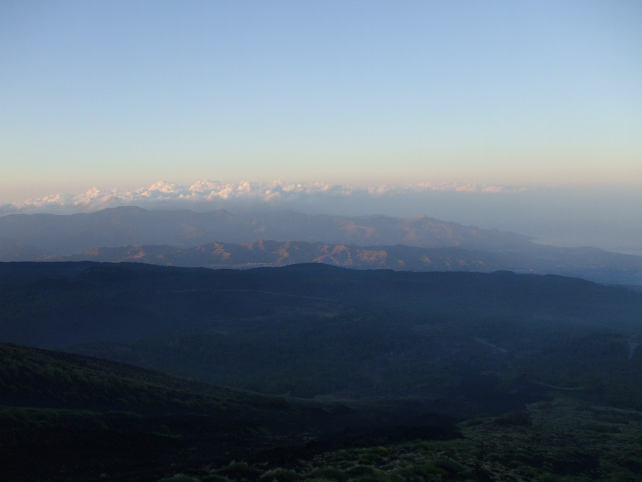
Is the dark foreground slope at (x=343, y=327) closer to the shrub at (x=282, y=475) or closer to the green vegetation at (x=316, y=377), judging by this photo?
the green vegetation at (x=316, y=377)

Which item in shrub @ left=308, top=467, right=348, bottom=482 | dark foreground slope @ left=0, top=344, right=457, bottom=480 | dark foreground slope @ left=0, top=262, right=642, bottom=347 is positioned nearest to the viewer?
shrub @ left=308, top=467, right=348, bottom=482

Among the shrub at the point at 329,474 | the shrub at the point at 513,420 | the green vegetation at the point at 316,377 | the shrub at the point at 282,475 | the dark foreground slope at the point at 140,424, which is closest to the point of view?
the shrub at the point at 282,475

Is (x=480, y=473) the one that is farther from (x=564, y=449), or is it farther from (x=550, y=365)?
(x=550, y=365)

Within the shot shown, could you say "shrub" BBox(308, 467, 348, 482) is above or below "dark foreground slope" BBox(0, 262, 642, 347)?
above

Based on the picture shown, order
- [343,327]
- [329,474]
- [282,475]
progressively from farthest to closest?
[343,327]
[329,474]
[282,475]

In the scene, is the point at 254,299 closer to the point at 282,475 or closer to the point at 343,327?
the point at 343,327

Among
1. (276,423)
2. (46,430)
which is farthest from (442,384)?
(46,430)

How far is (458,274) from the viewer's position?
14362cm

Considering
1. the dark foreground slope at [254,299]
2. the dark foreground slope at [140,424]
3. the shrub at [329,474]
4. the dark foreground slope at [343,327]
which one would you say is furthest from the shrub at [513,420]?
the dark foreground slope at [254,299]

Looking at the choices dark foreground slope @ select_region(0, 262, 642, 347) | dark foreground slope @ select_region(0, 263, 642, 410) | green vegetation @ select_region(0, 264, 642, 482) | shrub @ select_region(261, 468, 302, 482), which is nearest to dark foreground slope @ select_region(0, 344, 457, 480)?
green vegetation @ select_region(0, 264, 642, 482)

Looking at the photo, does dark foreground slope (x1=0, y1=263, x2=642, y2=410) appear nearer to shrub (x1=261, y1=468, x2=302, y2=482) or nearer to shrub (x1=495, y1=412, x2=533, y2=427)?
shrub (x1=495, y1=412, x2=533, y2=427)

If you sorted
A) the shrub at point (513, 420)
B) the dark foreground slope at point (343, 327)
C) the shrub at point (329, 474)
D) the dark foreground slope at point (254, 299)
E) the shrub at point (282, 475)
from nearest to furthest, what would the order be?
the shrub at point (282, 475) < the shrub at point (329, 474) < the shrub at point (513, 420) < the dark foreground slope at point (343, 327) < the dark foreground slope at point (254, 299)

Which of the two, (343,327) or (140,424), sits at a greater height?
(140,424)

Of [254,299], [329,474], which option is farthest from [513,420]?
[254,299]
